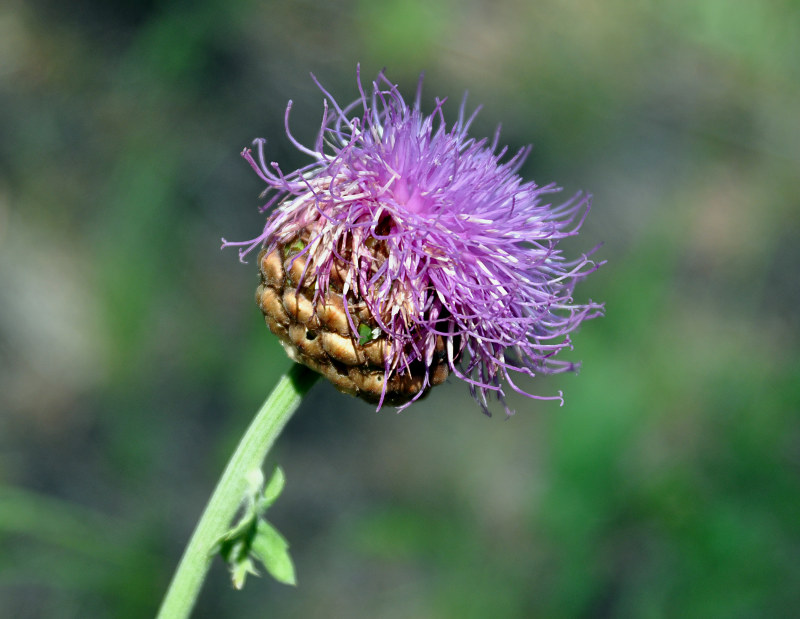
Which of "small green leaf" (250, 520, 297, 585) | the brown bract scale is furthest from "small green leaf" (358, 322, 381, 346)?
"small green leaf" (250, 520, 297, 585)

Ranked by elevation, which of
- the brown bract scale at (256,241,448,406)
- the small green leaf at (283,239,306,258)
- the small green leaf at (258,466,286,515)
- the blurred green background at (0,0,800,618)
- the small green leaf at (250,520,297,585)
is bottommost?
the small green leaf at (250,520,297,585)

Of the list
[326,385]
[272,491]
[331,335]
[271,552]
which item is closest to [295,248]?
[331,335]

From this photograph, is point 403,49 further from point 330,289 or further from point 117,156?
point 330,289

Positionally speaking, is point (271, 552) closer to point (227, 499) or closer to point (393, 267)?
point (227, 499)

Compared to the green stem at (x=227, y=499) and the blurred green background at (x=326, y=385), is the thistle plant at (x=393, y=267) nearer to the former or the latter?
the green stem at (x=227, y=499)

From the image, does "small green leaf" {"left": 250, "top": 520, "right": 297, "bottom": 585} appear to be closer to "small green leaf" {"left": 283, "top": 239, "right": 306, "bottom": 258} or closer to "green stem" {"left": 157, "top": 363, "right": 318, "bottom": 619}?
"green stem" {"left": 157, "top": 363, "right": 318, "bottom": 619}

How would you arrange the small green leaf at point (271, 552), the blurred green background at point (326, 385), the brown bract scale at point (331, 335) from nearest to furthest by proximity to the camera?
the brown bract scale at point (331, 335) → the small green leaf at point (271, 552) → the blurred green background at point (326, 385)

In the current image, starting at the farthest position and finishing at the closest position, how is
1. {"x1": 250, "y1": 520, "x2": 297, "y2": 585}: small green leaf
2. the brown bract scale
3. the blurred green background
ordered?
1. the blurred green background
2. {"x1": 250, "y1": 520, "x2": 297, "y2": 585}: small green leaf
3. the brown bract scale

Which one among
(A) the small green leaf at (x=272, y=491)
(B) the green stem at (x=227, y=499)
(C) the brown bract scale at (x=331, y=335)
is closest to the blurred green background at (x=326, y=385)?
(B) the green stem at (x=227, y=499)

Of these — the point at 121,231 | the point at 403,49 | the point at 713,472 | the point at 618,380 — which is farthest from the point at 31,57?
the point at 713,472
